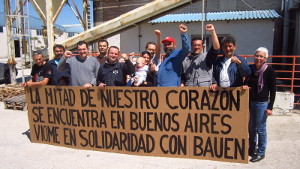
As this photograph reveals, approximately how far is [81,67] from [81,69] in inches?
1.3

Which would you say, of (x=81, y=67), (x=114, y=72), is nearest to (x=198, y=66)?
(x=114, y=72)

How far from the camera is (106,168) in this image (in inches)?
132

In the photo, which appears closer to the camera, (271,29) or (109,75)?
(109,75)

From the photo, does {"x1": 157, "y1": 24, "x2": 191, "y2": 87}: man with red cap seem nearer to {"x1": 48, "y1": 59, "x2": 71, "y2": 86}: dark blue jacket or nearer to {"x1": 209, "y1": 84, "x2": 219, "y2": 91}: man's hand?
{"x1": 209, "y1": 84, "x2": 219, "y2": 91}: man's hand

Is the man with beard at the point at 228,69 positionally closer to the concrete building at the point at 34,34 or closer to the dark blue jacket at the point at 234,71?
the dark blue jacket at the point at 234,71

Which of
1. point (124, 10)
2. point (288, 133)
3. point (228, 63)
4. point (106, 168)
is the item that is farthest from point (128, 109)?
point (124, 10)

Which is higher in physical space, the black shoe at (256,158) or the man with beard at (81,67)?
the man with beard at (81,67)

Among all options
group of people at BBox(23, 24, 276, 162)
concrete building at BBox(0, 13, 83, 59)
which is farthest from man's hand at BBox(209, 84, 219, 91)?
concrete building at BBox(0, 13, 83, 59)

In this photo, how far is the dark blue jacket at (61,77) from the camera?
13.0 ft

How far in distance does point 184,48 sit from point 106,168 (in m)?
2.00

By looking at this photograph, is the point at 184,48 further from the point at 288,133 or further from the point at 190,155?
the point at 288,133

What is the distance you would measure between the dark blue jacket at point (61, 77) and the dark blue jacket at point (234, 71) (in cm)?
235

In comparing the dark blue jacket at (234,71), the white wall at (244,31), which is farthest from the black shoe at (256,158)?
the white wall at (244,31)

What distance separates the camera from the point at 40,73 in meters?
4.18
